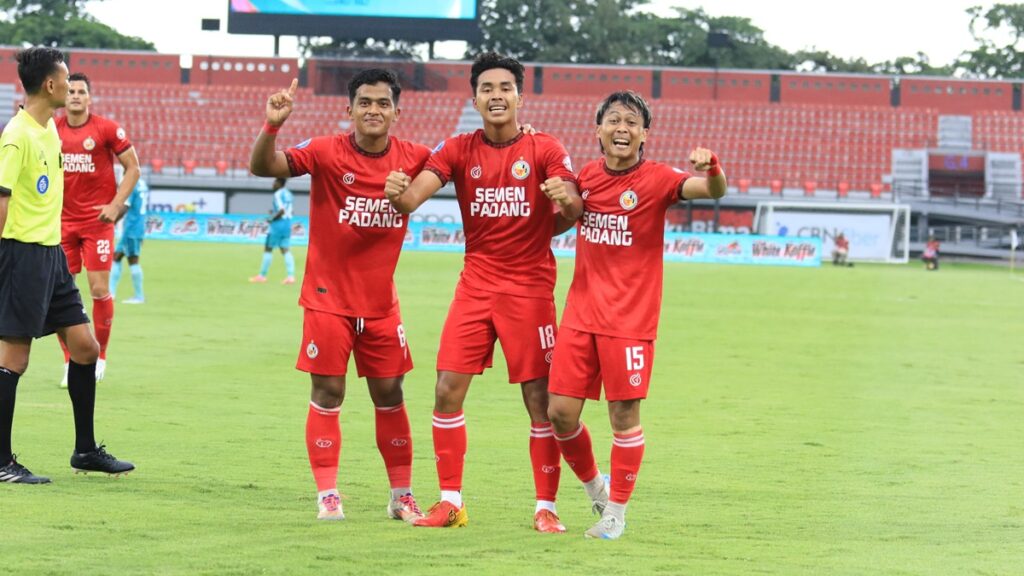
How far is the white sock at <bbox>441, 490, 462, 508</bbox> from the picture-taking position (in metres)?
7.03

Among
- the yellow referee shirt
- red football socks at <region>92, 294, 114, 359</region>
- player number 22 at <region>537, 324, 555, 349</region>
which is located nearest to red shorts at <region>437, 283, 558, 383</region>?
player number 22 at <region>537, 324, 555, 349</region>

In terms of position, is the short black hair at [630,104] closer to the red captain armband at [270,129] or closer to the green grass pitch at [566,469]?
the red captain armband at [270,129]

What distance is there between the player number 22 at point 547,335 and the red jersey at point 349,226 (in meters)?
0.79

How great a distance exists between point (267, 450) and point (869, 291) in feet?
78.0

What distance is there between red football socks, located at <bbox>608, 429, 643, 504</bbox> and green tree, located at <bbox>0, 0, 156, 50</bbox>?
8611cm

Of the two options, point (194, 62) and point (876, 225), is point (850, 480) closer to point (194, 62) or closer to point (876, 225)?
point (876, 225)

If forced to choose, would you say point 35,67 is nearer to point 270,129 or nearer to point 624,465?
point 270,129

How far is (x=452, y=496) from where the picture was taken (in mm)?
7047

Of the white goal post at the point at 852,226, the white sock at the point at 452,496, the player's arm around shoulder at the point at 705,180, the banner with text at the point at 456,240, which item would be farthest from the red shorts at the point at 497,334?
the white goal post at the point at 852,226

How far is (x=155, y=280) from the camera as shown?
27.0 metres

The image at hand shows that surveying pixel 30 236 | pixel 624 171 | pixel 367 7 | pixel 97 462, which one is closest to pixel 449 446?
pixel 624 171

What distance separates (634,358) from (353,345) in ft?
4.70

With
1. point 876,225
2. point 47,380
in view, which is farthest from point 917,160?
point 47,380

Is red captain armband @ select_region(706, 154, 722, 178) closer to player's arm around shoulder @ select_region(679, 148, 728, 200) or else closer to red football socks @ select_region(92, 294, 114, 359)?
player's arm around shoulder @ select_region(679, 148, 728, 200)
